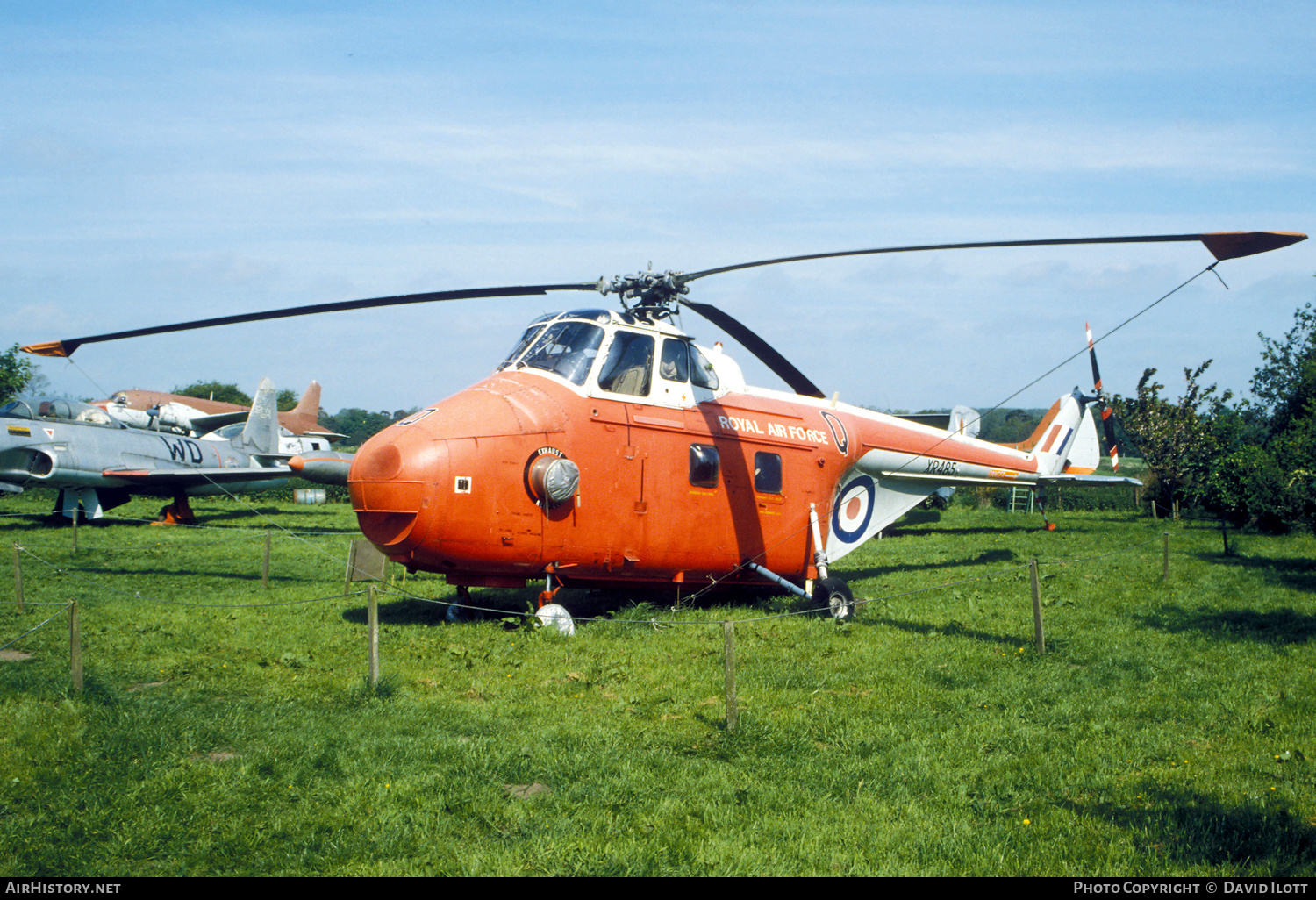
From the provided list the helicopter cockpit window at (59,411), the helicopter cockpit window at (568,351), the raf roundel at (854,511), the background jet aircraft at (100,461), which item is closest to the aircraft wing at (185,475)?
the background jet aircraft at (100,461)

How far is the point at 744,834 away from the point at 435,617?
7.74 metres

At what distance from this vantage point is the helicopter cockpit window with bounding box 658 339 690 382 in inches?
466

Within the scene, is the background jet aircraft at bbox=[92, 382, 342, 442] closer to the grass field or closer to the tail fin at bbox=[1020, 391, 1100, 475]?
the grass field

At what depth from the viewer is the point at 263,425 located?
32688 millimetres

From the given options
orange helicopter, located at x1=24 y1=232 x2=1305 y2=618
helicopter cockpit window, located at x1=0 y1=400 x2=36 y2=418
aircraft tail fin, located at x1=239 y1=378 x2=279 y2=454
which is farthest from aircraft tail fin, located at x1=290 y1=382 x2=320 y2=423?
orange helicopter, located at x1=24 y1=232 x2=1305 y2=618

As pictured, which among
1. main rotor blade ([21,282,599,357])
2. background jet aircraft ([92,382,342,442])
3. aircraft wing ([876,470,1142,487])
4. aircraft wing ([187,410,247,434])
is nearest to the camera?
main rotor blade ([21,282,599,357])

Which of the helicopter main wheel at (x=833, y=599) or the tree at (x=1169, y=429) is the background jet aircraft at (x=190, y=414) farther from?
the tree at (x=1169, y=429)

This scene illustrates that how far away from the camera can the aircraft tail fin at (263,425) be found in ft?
106

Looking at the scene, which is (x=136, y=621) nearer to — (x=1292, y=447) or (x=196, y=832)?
(x=196, y=832)

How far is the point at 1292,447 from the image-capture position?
1734 centimetres

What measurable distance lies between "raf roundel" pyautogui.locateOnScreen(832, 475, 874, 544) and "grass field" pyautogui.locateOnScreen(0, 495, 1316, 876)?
169 cm

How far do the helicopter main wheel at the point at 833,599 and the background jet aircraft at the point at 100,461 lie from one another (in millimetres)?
16395

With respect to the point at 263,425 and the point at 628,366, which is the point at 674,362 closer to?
the point at 628,366
